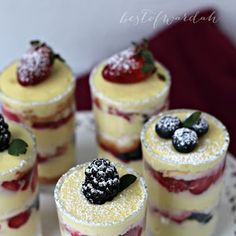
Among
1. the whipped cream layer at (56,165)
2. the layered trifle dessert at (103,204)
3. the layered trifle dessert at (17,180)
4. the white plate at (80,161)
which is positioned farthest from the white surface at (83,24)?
the layered trifle dessert at (103,204)

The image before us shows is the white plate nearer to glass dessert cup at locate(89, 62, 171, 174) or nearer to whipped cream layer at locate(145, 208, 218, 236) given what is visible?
whipped cream layer at locate(145, 208, 218, 236)

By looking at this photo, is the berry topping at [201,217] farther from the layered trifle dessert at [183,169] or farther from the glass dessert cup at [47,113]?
the glass dessert cup at [47,113]

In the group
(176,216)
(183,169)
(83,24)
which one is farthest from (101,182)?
(83,24)

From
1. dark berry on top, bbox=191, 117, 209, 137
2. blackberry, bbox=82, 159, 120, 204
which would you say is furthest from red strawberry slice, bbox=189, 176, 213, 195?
blackberry, bbox=82, 159, 120, 204

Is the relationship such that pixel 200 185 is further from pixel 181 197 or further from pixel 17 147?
pixel 17 147

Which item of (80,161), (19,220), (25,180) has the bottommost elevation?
(80,161)

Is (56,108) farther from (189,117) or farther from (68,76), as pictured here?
(189,117)
